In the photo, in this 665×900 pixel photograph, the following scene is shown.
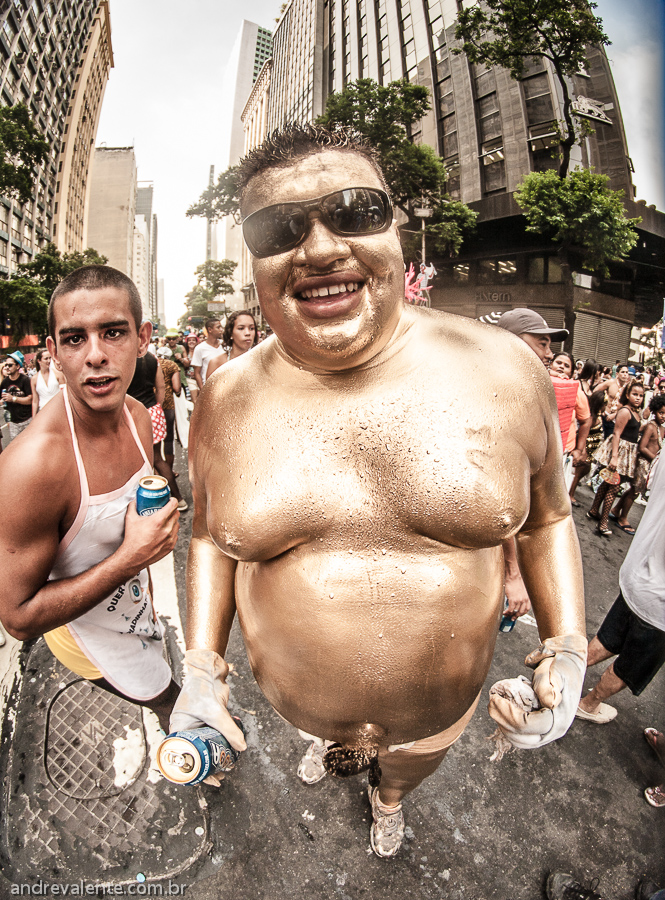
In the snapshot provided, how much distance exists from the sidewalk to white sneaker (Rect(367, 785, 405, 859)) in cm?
4

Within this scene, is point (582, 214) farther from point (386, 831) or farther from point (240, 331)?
point (240, 331)

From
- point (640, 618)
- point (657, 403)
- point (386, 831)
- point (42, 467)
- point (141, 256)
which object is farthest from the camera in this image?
point (141, 256)

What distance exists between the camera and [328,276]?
2.79ft

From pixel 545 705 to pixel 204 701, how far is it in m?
0.79

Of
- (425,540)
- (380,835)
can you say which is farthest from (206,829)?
(425,540)

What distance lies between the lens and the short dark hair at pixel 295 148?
2.97 ft

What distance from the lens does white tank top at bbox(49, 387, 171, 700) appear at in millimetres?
1489

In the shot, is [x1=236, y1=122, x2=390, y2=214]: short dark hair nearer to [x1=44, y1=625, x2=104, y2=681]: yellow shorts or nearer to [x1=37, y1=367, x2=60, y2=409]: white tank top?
[x1=44, y1=625, x2=104, y2=681]: yellow shorts

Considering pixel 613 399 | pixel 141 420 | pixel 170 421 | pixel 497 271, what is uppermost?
pixel 497 271

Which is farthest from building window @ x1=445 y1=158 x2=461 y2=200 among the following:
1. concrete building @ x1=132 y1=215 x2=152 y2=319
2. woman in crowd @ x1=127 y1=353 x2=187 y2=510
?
concrete building @ x1=132 y1=215 x2=152 y2=319

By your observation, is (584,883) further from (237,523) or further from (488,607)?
(237,523)

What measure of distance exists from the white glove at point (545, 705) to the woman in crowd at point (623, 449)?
4.36 metres

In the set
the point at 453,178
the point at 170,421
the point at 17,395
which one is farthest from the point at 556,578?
the point at 17,395

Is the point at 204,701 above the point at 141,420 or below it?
below
